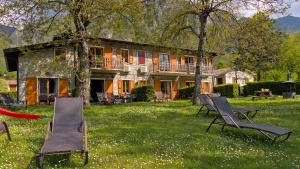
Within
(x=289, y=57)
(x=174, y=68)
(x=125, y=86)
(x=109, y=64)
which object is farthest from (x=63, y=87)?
(x=289, y=57)

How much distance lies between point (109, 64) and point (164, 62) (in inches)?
336

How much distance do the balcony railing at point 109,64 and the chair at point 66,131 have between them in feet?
74.6

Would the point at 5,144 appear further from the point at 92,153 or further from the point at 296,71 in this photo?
the point at 296,71

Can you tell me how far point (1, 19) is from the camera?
1983cm

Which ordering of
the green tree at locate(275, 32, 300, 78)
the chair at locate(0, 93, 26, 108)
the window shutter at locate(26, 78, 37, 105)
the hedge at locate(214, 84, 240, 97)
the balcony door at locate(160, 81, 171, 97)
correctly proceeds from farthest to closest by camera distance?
the green tree at locate(275, 32, 300, 78) → the balcony door at locate(160, 81, 171, 97) → the hedge at locate(214, 84, 240, 97) → the window shutter at locate(26, 78, 37, 105) → the chair at locate(0, 93, 26, 108)

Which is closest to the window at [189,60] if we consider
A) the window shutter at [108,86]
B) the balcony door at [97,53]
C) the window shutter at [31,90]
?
the window shutter at [108,86]

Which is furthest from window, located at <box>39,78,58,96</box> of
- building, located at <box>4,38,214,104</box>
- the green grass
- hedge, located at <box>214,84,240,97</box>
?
the green grass

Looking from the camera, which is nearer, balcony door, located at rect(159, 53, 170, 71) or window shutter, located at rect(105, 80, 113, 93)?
window shutter, located at rect(105, 80, 113, 93)

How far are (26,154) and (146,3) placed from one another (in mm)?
17817

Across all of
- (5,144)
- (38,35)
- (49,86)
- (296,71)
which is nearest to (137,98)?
(49,86)

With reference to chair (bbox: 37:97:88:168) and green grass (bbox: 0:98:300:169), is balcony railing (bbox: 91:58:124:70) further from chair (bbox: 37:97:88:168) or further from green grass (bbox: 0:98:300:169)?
chair (bbox: 37:97:88:168)

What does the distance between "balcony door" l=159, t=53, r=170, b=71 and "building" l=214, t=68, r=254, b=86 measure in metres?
17.3

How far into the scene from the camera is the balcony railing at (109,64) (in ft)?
106

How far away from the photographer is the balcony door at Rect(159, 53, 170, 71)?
39219 millimetres
